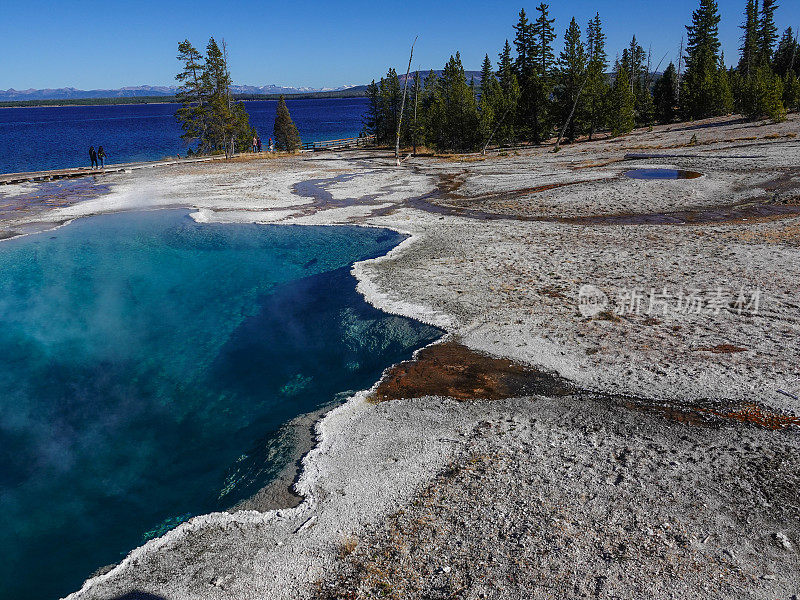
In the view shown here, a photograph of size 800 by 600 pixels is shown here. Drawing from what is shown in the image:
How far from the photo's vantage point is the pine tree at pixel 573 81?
55.9 m

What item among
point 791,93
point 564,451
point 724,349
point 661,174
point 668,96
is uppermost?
point 668,96

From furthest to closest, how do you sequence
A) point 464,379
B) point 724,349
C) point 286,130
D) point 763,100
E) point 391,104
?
1. point 391,104
2. point 286,130
3. point 763,100
4. point 724,349
5. point 464,379

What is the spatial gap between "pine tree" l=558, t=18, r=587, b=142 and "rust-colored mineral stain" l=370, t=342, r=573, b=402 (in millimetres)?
50515

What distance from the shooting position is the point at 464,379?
10.8m

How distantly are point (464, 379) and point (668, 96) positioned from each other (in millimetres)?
78028

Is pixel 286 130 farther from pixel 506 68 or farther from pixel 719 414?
pixel 719 414

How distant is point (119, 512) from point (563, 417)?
7433mm

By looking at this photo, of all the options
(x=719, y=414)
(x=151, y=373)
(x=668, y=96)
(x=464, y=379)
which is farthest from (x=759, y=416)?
(x=668, y=96)

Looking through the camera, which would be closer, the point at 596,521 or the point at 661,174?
the point at 596,521

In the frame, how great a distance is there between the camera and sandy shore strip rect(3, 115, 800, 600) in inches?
244

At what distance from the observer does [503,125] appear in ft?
189

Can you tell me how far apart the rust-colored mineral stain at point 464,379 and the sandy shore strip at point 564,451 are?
0.30 ft

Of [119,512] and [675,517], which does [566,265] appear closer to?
[675,517]

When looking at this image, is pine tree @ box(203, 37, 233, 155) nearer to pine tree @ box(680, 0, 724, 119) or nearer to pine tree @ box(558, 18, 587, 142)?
pine tree @ box(558, 18, 587, 142)
